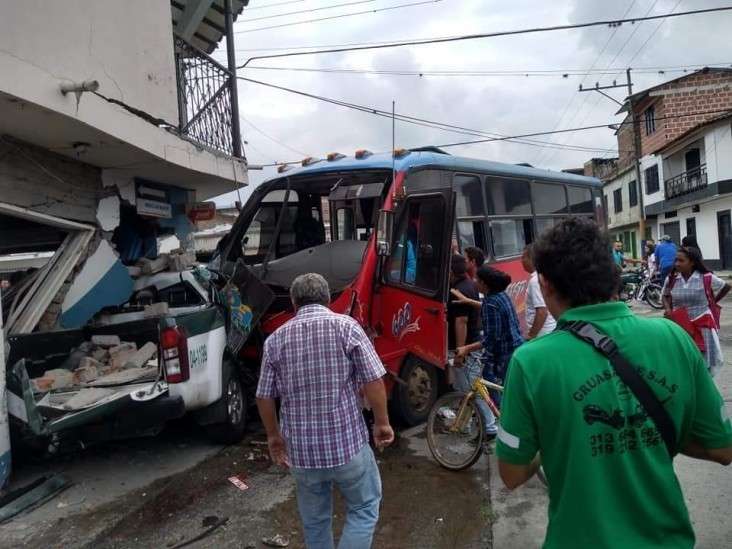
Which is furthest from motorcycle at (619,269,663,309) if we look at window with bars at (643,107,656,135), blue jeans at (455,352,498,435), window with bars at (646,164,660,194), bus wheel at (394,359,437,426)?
window with bars at (643,107,656,135)

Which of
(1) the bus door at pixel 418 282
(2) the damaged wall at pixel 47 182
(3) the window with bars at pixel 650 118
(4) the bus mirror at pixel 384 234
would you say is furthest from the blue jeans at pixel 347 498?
(3) the window with bars at pixel 650 118

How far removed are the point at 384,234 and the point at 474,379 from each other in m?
1.60

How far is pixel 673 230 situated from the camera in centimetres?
3147

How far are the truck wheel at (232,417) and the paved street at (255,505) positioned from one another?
168 millimetres

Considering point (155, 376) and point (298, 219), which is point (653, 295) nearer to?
point (298, 219)

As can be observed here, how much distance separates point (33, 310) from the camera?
5590 mm

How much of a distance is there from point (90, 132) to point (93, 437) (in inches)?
114

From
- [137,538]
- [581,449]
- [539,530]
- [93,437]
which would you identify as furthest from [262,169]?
[581,449]

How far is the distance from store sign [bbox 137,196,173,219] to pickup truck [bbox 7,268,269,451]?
6.53 ft

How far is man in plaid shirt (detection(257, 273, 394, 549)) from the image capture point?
2.82 meters

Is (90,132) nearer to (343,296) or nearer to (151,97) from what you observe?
(151,97)

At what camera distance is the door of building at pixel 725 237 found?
24880 mm

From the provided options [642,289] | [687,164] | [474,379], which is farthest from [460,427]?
[687,164]

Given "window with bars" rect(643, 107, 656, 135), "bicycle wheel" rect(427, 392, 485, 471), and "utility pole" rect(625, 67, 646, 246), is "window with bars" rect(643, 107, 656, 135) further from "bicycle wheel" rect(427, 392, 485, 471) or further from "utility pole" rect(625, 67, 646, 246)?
"bicycle wheel" rect(427, 392, 485, 471)
